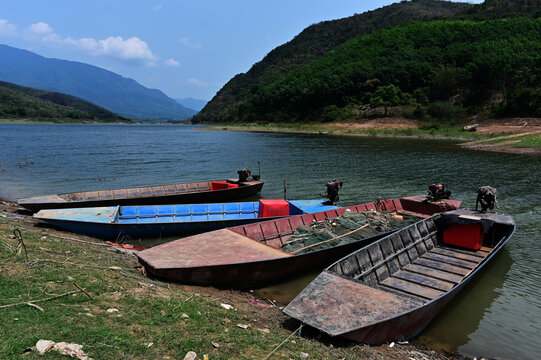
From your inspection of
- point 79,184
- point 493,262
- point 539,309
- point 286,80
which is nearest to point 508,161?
point 493,262

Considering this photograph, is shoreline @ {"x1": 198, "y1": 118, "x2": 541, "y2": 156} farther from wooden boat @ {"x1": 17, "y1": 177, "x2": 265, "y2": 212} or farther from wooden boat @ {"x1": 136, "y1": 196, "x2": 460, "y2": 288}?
wooden boat @ {"x1": 136, "y1": 196, "x2": 460, "y2": 288}

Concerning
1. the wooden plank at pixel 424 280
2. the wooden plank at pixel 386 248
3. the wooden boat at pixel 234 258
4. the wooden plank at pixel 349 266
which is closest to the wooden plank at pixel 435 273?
the wooden plank at pixel 424 280

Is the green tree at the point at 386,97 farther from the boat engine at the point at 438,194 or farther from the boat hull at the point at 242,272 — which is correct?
the boat hull at the point at 242,272

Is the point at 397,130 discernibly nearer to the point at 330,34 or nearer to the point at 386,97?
the point at 386,97

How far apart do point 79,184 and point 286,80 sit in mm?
115400

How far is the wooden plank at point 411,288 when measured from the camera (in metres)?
9.27

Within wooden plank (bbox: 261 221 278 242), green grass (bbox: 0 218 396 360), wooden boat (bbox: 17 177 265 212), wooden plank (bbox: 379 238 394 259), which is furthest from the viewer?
wooden boat (bbox: 17 177 265 212)

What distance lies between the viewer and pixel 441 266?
11117 mm

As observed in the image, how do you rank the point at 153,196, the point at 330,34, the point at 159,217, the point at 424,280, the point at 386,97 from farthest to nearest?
the point at 330,34, the point at 386,97, the point at 153,196, the point at 159,217, the point at 424,280

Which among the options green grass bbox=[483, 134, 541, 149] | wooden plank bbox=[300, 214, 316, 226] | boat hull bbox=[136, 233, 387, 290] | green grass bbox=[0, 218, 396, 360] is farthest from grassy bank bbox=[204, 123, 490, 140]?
green grass bbox=[0, 218, 396, 360]

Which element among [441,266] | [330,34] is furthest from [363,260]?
[330,34]

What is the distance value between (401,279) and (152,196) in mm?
14915

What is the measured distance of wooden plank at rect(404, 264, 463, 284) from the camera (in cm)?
1013

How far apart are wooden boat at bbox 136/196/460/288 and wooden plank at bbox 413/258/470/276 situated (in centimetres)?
197
